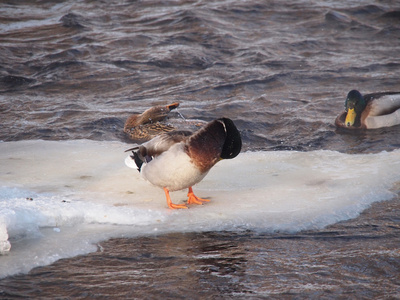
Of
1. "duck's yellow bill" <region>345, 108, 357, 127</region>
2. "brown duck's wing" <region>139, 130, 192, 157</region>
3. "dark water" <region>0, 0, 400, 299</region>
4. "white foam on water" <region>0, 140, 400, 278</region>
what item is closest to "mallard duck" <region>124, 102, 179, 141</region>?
"dark water" <region>0, 0, 400, 299</region>

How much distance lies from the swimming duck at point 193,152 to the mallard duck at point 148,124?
3453 mm

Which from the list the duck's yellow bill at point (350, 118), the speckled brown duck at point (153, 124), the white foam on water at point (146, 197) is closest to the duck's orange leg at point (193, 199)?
the white foam on water at point (146, 197)

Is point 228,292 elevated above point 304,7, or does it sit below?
below

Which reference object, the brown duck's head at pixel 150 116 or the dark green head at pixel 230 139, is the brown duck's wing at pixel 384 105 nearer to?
the brown duck's head at pixel 150 116

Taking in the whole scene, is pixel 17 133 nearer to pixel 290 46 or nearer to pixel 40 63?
pixel 40 63

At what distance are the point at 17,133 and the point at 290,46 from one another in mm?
6864

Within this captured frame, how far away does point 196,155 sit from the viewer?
439cm

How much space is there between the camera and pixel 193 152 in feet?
14.4

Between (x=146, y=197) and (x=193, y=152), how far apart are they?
847 millimetres

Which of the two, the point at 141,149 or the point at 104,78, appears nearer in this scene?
the point at 141,149

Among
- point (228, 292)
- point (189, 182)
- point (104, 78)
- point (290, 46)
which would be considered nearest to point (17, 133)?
point (104, 78)

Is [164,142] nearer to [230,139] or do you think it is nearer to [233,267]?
[230,139]

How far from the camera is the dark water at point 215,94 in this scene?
142 inches

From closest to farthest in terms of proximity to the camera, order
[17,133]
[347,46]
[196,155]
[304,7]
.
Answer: [196,155] < [17,133] < [347,46] < [304,7]
